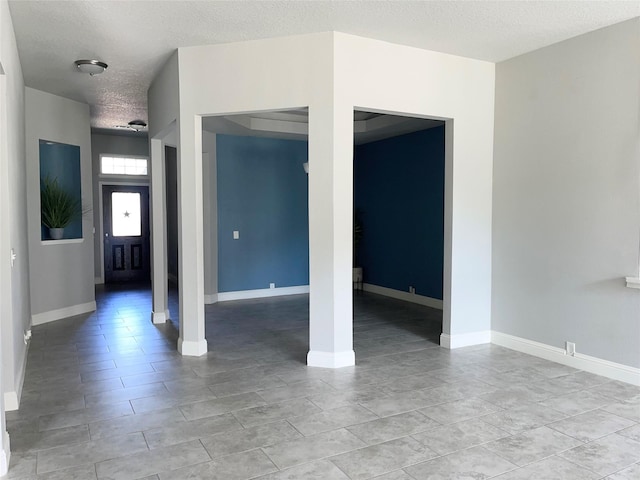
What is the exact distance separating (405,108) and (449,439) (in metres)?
2.78

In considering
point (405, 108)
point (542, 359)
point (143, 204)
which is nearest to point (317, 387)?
point (542, 359)

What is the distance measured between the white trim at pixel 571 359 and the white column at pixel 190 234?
293cm

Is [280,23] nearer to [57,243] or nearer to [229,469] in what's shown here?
[229,469]

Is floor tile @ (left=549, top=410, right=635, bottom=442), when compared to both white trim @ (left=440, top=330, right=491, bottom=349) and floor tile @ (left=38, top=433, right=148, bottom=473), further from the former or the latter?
floor tile @ (left=38, top=433, right=148, bottom=473)

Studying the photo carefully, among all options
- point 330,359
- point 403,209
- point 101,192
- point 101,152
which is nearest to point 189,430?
point 330,359

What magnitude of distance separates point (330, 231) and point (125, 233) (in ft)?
22.3

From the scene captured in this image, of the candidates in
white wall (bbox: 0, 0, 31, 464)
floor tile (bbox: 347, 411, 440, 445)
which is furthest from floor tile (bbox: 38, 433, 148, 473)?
floor tile (bbox: 347, 411, 440, 445)

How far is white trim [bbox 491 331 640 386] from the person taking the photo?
3.85 m

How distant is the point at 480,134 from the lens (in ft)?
16.0

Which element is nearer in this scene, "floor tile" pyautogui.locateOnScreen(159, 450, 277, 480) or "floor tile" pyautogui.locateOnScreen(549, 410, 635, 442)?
"floor tile" pyautogui.locateOnScreen(159, 450, 277, 480)

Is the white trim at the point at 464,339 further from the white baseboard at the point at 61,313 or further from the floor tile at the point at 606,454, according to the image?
the white baseboard at the point at 61,313

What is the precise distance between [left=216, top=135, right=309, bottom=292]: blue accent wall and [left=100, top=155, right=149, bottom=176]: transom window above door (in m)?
3.04

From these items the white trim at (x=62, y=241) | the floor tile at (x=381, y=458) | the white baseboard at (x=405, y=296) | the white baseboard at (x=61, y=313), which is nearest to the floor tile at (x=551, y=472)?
the floor tile at (x=381, y=458)

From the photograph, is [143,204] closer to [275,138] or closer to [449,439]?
[275,138]
